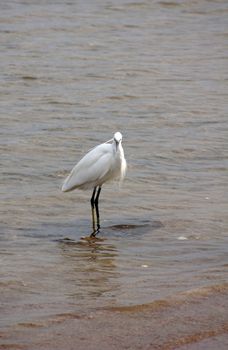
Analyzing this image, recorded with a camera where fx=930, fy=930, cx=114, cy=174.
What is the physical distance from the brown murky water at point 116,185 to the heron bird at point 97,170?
265 mm

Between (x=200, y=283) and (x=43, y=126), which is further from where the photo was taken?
(x=43, y=126)

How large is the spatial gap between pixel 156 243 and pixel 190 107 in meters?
5.45

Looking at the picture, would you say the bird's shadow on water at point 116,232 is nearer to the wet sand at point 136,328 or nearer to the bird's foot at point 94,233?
the bird's foot at point 94,233

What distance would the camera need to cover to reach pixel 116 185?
385 inches

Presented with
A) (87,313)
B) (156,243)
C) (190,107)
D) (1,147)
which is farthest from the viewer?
(190,107)

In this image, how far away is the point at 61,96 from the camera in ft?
44.1

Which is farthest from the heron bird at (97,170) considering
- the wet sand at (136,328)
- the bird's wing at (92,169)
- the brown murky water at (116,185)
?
the wet sand at (136,328)

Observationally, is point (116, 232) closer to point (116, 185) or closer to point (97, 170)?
point (97, 170)

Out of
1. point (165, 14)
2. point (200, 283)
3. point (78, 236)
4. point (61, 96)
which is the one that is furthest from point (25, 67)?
point (200, 283)

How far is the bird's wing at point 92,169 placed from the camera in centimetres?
877

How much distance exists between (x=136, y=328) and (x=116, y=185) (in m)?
4.24

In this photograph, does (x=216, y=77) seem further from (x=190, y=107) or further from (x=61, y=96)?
(x=61, y=96)

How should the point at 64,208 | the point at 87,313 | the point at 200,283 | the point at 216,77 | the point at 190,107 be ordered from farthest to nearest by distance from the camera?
the point at 216,77
the point at 190,107
the point at 64,208
the point at 200,283
the point at 87,313

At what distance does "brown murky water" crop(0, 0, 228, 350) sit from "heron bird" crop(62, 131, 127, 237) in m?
0.27
